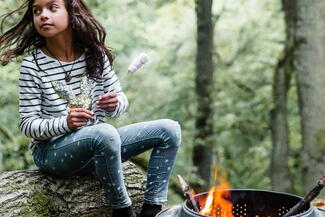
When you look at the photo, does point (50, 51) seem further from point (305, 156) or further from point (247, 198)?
point (305, 156)

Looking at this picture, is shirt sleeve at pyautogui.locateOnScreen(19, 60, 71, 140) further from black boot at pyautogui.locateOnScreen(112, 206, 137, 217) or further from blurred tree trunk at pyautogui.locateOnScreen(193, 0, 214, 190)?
blurred tree trunk at pyautogui.locateOnScreen(193, 0, 214, 190)

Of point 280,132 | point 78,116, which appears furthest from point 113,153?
point 280,132

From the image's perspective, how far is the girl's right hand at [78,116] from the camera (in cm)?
248

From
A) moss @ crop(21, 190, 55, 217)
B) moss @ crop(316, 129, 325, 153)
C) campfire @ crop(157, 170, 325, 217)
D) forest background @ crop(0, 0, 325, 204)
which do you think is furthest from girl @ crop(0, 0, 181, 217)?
moss @ crop(316, 129, 325, 153)

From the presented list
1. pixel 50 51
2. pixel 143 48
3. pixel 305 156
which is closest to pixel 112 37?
pixel 143 48

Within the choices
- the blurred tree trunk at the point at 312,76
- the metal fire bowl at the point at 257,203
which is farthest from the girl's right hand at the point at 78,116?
the blurred tree trunk at the point at 312,76

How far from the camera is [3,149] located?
4473 mm

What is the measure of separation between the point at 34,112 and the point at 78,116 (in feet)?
0.91

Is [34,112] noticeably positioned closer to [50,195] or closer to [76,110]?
[76,110]

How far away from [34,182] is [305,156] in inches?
125

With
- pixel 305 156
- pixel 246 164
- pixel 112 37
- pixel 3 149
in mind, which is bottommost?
pixel 246 164

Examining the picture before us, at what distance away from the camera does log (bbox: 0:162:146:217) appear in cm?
269

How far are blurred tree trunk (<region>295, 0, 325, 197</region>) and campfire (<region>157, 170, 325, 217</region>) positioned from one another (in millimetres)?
2667

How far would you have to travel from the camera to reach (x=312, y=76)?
5.07 meters
